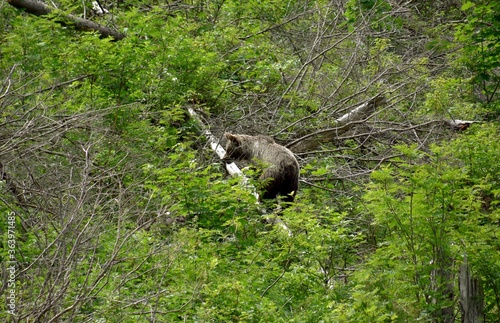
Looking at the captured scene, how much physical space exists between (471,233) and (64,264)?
401 cm

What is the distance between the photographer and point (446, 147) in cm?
1053

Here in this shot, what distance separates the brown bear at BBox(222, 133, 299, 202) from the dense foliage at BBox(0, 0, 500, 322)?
434mm

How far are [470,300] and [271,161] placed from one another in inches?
235

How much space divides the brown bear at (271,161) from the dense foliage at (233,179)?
1.42 ft

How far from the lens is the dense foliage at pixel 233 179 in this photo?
24.5 feet

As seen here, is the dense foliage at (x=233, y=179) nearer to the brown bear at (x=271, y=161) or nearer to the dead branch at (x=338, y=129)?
the dead branch at (x=338, y=129)

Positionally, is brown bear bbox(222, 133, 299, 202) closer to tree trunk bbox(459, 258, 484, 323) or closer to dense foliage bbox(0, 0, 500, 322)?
dense foliage bbox(0, 0, 500, 322)

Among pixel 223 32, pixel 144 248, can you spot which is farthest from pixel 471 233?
pixel 223 32

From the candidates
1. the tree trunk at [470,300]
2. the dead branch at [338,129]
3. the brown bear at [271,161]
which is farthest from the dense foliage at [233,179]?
the brown bear at [271,161]

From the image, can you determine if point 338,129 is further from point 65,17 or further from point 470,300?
point 470,300

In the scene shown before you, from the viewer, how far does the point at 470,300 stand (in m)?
7.02

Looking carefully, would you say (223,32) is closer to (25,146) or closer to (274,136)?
(274,136)

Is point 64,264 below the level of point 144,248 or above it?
above

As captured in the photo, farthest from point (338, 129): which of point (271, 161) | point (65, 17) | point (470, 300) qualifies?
point (470, 300)
